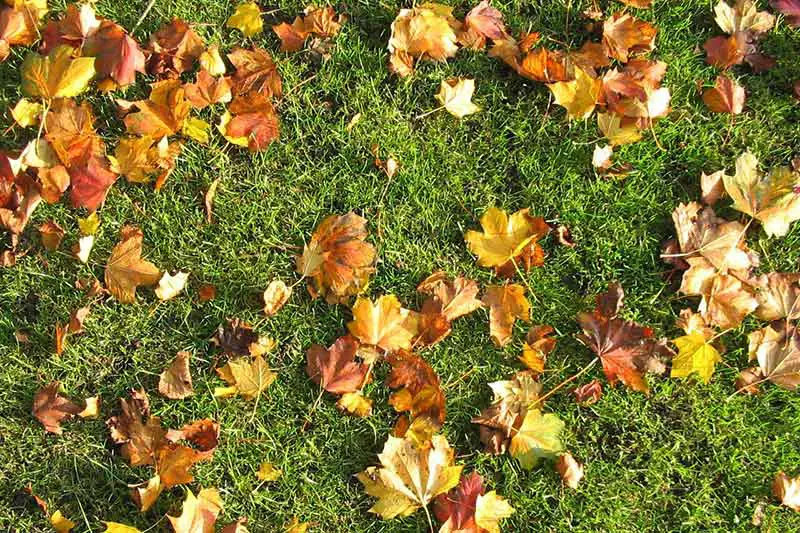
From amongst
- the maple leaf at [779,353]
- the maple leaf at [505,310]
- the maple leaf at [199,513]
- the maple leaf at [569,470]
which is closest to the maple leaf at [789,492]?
the maple leaf at [779,353]

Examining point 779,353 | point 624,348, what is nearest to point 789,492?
point 779,353

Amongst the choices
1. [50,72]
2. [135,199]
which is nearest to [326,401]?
[135,199]

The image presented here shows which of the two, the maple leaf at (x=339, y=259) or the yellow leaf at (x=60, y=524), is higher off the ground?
the maple leaf at (x=339, y=259)

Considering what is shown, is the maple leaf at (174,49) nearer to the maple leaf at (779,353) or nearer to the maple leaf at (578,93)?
the maple leaf at (578,93)

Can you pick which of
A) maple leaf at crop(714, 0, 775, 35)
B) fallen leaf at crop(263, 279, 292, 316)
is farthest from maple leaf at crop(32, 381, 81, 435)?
maple leaf at crop(714, 0, 775, 35)

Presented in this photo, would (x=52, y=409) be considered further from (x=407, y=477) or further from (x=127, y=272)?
(x=407, y=477)

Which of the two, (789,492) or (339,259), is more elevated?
(339,259)
